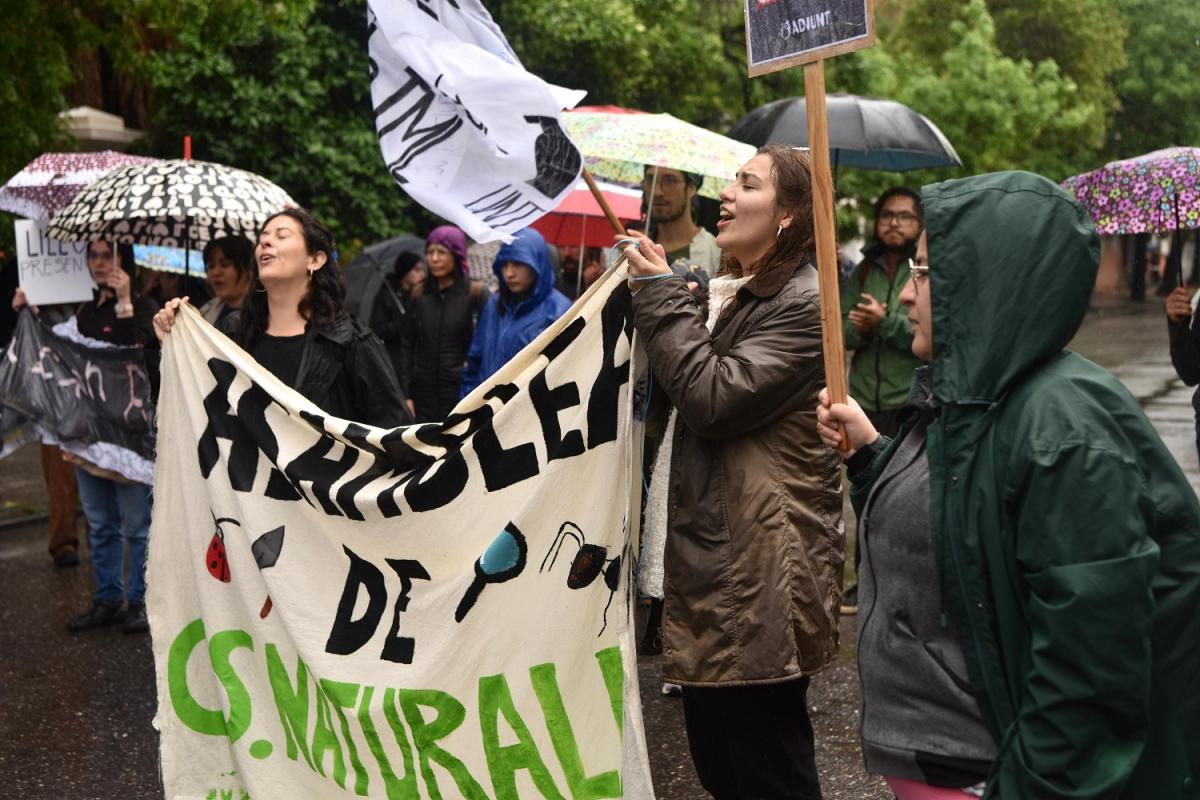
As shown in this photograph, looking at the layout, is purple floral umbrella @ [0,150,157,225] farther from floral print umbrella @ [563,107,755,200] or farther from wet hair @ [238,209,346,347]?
wet hair @ [238,209,346,347]

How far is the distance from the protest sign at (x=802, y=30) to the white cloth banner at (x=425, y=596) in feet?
2.61

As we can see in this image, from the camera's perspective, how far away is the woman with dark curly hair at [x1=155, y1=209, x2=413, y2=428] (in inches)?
177

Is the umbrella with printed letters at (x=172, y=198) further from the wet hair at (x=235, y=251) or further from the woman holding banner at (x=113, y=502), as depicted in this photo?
the woman holding banner at (x=113, y=502)

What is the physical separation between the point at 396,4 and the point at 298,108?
12.5 meters

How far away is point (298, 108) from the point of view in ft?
51.9

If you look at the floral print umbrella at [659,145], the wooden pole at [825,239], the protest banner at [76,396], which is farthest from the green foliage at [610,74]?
the wooden pole at [825,239]

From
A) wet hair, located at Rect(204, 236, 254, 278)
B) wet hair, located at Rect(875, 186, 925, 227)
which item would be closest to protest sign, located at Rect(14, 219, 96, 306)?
wet hair, located at Rect(204, 236, 254, 278)

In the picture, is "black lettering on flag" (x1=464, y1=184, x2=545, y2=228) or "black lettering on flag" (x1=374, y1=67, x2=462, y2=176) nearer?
"black lettering on flag" (x1=464, y1=184, x2=545, y2=228)

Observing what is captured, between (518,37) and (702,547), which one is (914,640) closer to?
(702,547)

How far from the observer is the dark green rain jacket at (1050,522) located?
2066mm

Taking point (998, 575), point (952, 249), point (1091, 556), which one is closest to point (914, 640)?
point (998, 575)

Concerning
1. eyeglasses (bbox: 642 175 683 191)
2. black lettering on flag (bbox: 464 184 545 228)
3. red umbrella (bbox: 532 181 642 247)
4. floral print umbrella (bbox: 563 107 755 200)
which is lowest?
red umbrella (bbox: 532 181 642 247)

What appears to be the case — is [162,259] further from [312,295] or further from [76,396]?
[312,295]

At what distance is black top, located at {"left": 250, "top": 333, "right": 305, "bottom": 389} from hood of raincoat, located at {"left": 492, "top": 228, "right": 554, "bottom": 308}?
2359 millimetres
